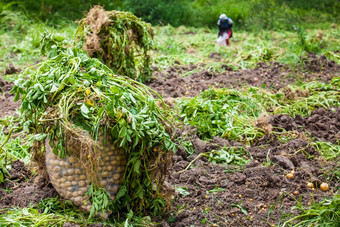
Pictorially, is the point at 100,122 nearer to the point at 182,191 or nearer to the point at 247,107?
the point at 182,191

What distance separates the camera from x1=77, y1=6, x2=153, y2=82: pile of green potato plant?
5.33m

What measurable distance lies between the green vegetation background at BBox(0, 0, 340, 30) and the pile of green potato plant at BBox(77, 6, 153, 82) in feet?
14.1

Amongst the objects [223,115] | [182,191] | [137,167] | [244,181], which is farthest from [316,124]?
[137,167]

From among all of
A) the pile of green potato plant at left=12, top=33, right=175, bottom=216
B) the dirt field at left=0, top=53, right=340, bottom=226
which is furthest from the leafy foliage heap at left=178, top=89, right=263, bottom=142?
the pile of green potato plant at left=12, top=33, right=175, bottom=216

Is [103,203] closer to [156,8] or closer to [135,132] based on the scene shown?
[135,132]

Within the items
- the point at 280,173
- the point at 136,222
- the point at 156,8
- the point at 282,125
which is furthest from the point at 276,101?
the point at 156,8

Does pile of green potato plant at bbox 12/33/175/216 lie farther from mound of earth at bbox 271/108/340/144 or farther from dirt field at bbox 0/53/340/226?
mound of earth at bbox 271/108/340/144

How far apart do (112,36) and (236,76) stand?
85.4 inches

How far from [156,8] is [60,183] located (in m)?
8.16

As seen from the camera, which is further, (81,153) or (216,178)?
(216,178)

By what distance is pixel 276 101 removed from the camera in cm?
536

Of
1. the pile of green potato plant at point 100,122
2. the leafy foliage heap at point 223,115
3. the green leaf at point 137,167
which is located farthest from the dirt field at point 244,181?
the green leaf at point 137,167

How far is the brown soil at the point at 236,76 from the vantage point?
603 cm

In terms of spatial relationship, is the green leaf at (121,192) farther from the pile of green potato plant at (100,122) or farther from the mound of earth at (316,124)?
the mound of earth at (316,124)
